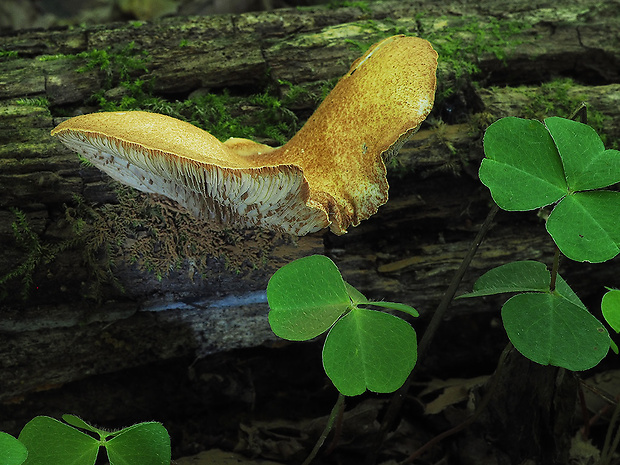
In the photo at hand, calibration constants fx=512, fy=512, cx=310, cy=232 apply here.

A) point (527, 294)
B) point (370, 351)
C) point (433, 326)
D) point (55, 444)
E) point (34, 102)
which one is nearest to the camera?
point (55, 444)

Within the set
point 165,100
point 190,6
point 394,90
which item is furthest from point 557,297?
point 190,6

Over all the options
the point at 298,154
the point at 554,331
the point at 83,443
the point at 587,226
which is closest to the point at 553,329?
the point at 554,331

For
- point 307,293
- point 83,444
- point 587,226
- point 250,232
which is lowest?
point 83,444

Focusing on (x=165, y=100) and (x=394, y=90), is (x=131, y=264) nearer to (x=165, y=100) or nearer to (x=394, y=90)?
(x=165, y=100)

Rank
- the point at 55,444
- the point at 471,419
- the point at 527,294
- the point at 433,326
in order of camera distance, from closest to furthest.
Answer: the point at 55,444 < the point at 527,294 < the point at 433,326 < the point at 471,419

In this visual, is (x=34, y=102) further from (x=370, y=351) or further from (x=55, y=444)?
(x=370, y=351)

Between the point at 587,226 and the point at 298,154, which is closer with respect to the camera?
the point at 587,226
